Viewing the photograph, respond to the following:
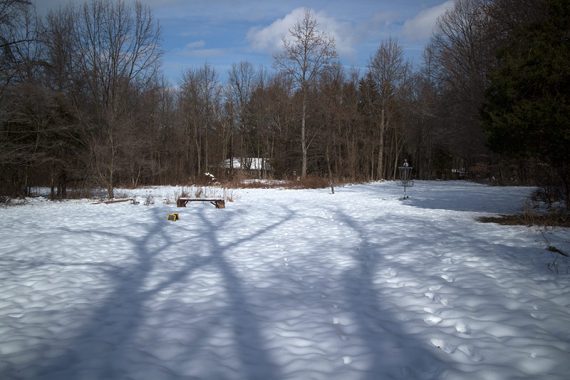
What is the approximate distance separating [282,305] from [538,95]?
7.87 meters

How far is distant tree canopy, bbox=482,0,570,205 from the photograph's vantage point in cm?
695

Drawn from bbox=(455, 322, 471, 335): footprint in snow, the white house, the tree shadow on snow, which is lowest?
the tree shadow on snow

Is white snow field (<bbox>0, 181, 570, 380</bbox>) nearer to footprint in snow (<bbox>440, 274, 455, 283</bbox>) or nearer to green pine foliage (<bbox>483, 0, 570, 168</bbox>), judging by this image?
footprint in snow (<bbox>440, 274, 455, 283</bbox>)

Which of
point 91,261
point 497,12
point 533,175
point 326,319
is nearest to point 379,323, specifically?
point 326,319

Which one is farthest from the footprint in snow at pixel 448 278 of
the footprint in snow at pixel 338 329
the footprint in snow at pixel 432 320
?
the footprint in snow at pixel 338 329

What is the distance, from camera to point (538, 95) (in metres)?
7.68

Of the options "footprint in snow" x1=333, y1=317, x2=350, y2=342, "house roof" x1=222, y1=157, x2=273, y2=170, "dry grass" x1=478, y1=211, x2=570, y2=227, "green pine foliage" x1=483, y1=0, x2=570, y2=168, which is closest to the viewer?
"footprint in snow" x1=333, y1=317, x2=350, y2=342

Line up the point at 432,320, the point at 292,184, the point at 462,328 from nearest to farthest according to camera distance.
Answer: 1. the point at 462,328
2. the point at 432,320
3. the point at 292,184

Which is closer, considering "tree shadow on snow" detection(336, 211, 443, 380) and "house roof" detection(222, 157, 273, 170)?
"tree shadow on snow" detection(336, 211, 443, 380)

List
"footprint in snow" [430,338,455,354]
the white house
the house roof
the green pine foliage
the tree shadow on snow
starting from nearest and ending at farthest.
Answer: the tree shadow on snow → "footprint in snow" [430,338,455,354] → the green pine foliage → the white house → the house roof

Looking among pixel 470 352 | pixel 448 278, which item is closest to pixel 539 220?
pixel 448 278

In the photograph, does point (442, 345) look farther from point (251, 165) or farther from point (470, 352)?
point (251, 165)

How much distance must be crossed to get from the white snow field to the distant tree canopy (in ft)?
6.30

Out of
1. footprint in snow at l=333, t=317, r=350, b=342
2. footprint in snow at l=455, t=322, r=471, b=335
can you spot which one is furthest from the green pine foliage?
footprint in snow at l=333, t=317, r=350, b=342
